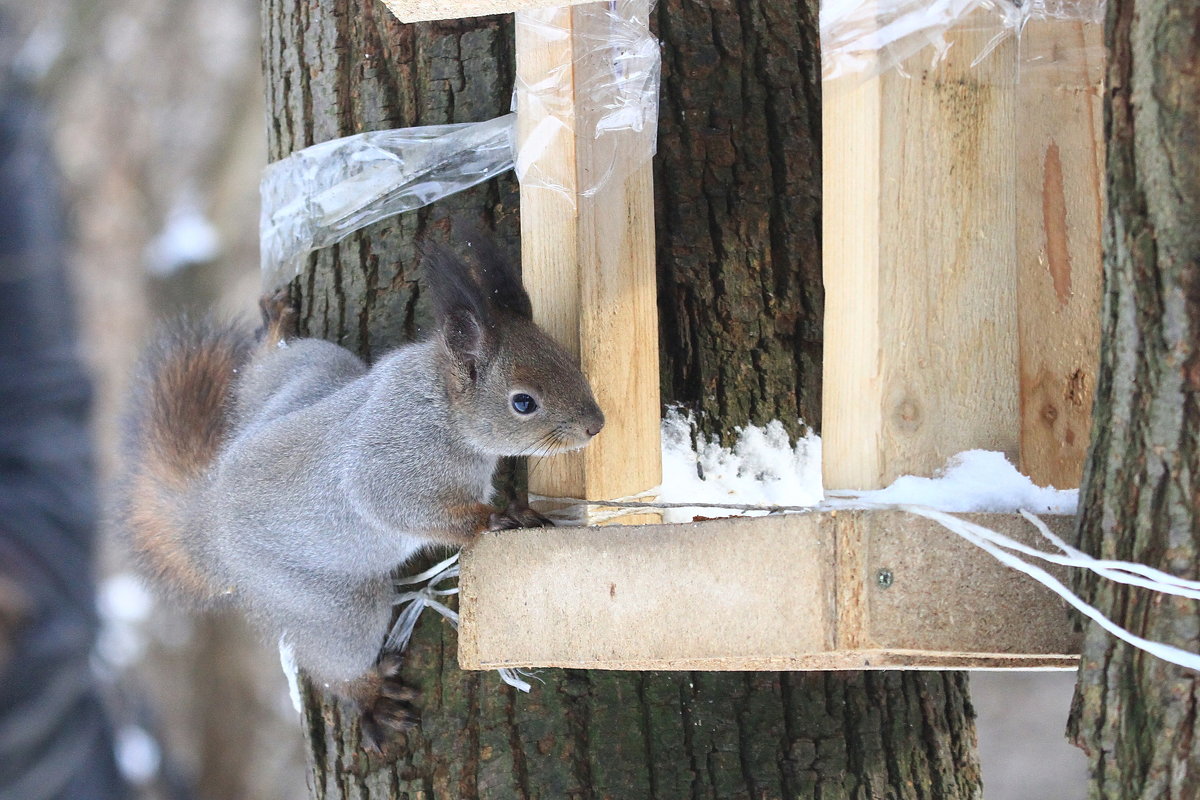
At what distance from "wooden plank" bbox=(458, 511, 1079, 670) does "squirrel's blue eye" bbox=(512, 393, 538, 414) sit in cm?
28

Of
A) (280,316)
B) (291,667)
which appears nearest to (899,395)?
(280,316)

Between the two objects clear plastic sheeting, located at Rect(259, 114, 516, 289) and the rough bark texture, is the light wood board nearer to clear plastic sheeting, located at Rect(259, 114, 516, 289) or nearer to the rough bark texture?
the rough bark texture

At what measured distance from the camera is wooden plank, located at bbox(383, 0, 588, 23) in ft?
6.00

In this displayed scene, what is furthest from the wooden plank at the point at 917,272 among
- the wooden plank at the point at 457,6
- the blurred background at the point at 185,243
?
the blurred background at the point at 185,243

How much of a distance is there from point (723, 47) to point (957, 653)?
133 cm

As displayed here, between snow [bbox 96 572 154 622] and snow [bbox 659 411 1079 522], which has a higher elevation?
snow [bbox 659 411 1079 522]

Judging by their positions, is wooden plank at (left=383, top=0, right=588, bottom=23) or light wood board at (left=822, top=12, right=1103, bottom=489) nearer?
light wood board at (left=822, top=12, right=1103, bottom=489)

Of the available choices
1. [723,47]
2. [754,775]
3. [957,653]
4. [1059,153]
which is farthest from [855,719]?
[723,47]

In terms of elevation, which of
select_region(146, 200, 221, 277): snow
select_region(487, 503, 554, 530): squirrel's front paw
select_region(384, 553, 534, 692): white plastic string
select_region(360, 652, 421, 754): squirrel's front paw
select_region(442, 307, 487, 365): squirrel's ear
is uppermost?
select_region(146, 200, 221, 277): snow

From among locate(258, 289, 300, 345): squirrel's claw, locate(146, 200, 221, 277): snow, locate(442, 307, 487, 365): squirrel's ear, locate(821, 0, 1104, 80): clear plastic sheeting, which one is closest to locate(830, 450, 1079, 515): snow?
locate(821, 0, 1104, 80): clear plastic sheeting

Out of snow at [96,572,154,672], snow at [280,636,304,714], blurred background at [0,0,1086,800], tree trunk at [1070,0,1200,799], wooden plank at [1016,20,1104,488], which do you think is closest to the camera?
tree trunk at [1070,0,1200,799]

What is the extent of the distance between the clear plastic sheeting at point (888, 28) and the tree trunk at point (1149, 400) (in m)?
0.25

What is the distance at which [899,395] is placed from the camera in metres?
1.58

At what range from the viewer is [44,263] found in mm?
1762
